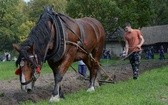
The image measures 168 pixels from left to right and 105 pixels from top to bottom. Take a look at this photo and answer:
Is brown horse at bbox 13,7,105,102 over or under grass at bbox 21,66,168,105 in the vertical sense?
over

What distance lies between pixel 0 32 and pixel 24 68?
197 ft

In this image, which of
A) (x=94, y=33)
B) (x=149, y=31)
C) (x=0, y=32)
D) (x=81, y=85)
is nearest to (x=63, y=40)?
(x=94, y=33)

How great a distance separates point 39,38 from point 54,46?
643 mm

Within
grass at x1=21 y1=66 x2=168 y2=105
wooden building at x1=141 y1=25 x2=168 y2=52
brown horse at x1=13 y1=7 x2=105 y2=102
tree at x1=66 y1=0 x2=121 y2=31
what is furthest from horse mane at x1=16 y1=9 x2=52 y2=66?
wooden building at x1=141 y1=25 x2=168 y2=52

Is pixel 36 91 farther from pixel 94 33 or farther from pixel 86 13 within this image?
pixel 86 13

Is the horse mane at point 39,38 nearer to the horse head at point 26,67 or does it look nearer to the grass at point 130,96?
the horse head at point 26,67

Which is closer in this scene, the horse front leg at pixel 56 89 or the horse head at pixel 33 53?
the horse head at pixel 33 53

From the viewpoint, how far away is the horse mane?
903cm

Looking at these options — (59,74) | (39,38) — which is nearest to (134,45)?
(59,74)

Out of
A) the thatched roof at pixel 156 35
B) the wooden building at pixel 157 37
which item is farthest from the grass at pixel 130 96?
the thatched roof at pixel 156 35

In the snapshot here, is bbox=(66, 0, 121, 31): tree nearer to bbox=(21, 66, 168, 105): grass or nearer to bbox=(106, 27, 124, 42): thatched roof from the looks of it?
bbox=(106, 27, 124, 42): thatched roof

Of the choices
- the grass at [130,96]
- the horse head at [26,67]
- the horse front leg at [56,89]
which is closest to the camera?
the grass at [130,96]

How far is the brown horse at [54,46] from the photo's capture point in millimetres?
9016

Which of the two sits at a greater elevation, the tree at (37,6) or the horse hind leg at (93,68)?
the tree at (37,6)
